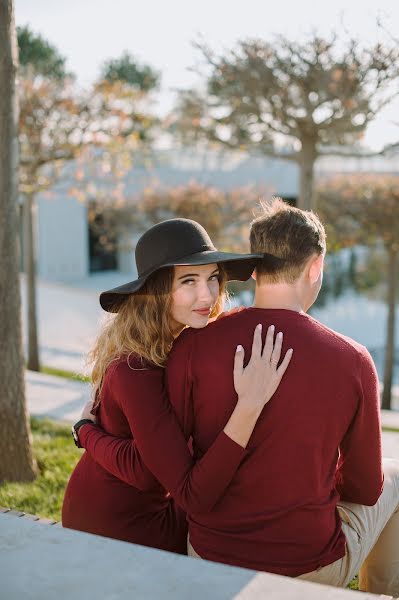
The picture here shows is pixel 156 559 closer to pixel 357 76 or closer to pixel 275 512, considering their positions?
pixel 275 512

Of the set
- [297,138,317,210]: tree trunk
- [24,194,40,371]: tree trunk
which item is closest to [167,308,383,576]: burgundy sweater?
[297,138,317,210]: tree trunk

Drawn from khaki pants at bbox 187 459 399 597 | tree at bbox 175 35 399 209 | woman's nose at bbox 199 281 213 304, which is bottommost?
khaki pants at bbox 187 459 399 597

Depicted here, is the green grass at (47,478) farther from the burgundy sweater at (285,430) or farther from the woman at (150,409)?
the burgundy sweater at (285,430)

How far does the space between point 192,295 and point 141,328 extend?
8.3 inches

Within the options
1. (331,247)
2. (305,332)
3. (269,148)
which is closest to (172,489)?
(305,332)

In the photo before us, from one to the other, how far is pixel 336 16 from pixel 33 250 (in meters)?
6.08

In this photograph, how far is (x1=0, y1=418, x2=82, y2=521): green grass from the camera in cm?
402

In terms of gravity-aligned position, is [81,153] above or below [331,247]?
above

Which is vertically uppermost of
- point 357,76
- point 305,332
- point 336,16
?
point 336,16

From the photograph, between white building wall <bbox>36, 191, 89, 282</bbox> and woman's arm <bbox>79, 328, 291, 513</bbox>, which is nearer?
woman's arm <bbox>79, 328, 291, 513</bbox>

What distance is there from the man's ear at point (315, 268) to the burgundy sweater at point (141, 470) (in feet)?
1.90

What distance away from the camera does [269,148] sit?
8.35m

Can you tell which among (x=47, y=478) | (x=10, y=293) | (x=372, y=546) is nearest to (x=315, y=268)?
(x=372, y=546)

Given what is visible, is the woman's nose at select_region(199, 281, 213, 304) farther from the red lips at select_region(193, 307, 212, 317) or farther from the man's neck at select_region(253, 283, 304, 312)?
the man's neck at select_region(253, 283, 304, 312)
